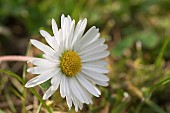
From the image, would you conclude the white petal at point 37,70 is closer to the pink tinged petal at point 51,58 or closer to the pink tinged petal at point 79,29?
the pink tinged petal at point 51,58

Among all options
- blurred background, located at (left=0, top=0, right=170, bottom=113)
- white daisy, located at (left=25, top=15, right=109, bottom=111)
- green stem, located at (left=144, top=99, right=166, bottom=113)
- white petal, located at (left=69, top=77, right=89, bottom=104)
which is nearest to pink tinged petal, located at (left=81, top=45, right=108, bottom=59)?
white daisy, located at (left=25, top=15, right=109, bottom=111)

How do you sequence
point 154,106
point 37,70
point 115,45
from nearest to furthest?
point 37,70 → point 154,106 → point 115,45

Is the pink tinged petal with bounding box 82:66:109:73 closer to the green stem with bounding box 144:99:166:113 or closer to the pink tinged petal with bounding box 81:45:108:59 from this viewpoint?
the pink tinged petal with bounding box 81:45:108:59

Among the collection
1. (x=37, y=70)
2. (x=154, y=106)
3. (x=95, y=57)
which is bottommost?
(x=154, y=106)

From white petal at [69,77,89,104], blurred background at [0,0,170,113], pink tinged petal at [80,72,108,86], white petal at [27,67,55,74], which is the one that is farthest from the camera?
blurred background at [0,0,170,113]

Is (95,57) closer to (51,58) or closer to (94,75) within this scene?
(94,75)

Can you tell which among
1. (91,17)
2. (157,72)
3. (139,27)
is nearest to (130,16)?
(139,27)

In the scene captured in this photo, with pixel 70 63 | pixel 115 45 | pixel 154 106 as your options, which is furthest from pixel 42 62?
pixel 115 45
